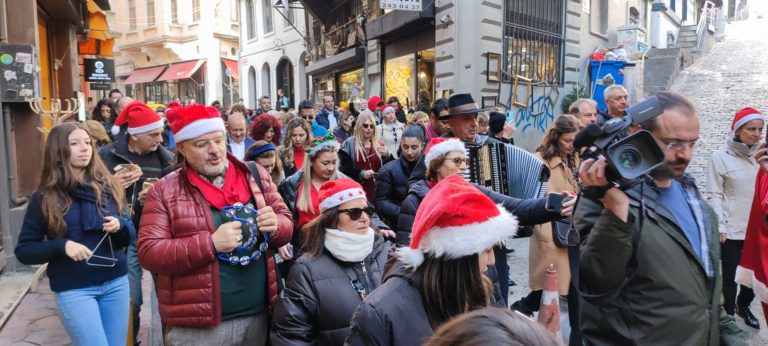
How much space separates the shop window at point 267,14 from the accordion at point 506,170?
992 inches

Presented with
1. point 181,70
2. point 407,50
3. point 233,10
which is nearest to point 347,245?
point 407,50

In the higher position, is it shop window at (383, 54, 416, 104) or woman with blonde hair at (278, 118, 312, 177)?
shop window at (383, 54, 416, 104)

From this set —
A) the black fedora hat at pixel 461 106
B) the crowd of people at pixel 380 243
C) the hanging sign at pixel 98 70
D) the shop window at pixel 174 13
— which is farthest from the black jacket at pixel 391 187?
the shop window at pixel 174 13

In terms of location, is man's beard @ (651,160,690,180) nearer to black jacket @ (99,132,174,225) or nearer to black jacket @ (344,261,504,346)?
black jacket @ (344,261,504,346)

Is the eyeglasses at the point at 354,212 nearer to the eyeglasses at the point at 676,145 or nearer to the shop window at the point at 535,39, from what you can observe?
the eyeglasses at the point at 676,145

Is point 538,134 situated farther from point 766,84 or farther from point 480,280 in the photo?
point 480,280

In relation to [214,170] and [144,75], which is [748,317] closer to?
[214,170]

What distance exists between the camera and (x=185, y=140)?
293cm

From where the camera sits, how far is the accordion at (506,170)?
4.31 m

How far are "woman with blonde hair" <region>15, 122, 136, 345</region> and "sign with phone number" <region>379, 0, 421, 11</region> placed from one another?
912 cm

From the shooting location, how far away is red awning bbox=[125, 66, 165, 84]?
1324 inches

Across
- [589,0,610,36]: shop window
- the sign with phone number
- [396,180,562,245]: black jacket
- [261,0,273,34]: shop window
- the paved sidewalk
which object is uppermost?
[261,0,273,34]: shop window

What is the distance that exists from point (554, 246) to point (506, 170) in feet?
2.86

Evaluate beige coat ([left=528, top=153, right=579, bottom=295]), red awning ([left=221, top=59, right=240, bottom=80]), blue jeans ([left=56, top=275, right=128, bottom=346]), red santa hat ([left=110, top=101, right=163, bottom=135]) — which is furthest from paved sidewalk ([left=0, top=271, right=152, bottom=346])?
red awning ([left=221, top=59, right=240, bottom=80])
